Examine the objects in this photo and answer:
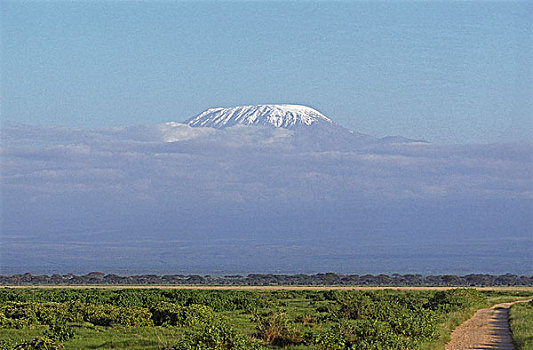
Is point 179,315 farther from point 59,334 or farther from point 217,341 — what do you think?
point 217,341

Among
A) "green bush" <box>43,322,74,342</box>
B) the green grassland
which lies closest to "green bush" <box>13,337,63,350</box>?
the green grassland

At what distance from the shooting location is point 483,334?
3005 centimetres

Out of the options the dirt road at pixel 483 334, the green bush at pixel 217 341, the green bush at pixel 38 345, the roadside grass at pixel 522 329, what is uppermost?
the green bush at pixel 217 341

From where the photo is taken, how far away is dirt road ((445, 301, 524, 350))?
2608cm

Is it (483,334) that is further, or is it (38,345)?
(483,334)

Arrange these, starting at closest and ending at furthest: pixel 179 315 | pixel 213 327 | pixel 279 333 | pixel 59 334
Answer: pixel 213 327, pixel 279 333, pixel 59 334, pixel 179 315

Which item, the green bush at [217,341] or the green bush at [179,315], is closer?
the green bush at [217,341]

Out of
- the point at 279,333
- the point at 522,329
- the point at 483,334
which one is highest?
Result: the point at 279,333

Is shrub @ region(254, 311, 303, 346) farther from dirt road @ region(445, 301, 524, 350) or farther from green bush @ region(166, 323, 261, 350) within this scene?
dirt road @ region(445, 301, 524, 350)

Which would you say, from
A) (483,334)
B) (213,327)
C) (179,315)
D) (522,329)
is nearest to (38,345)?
(213,327)

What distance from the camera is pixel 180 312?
3039 centimetres

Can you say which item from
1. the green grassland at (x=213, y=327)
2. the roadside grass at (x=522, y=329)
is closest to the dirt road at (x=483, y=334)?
the roadside grass at (x=522, y=329)

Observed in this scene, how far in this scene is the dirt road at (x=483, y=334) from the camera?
85.6 ft

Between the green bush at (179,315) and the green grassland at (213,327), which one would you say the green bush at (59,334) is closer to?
the green grassland at (213,327)
